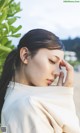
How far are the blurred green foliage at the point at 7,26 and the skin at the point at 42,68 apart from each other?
107 mm

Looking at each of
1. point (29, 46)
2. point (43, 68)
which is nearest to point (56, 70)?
point (43, 68)

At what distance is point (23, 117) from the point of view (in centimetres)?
189

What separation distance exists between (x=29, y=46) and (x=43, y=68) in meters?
0.16

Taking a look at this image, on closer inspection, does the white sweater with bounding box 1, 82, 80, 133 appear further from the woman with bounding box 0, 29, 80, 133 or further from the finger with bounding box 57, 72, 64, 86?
the finger with bounding box 57, 72, 64, 86

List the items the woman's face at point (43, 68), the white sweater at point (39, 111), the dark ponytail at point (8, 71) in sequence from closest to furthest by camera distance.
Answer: the white sweater at point (39, 111) < the woman's face at point (43, 68) < the dark ponytail at point (8, 71)

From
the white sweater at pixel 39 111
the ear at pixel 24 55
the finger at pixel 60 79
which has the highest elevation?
the ear at pixel 24 55

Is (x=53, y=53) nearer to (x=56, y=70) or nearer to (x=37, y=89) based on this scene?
(x=56, y=70)

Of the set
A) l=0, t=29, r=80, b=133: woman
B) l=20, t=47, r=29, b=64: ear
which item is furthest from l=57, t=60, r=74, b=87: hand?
l=20, t=47, r=29, b=64: ear

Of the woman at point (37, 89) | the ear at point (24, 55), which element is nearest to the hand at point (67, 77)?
the woman at point (37, 89)

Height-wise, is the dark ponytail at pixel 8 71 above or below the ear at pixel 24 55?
below

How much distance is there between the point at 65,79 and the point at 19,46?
A: 265 mm

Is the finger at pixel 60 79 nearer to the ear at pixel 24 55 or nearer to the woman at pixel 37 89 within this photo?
the woman at pixel 37 89

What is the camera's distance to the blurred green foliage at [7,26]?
1.94 meters

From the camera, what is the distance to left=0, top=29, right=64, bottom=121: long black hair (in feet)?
6.92
